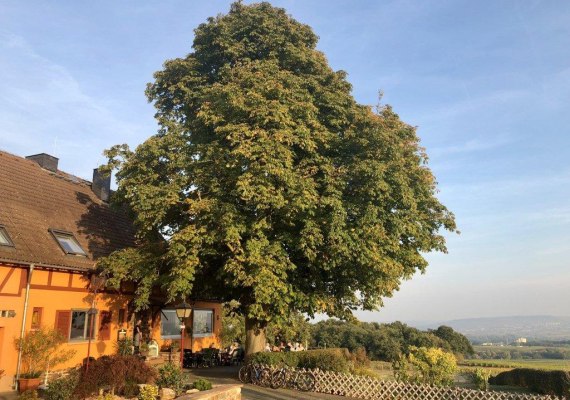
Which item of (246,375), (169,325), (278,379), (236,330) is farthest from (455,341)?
(278,379)

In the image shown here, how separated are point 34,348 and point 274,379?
346 inches

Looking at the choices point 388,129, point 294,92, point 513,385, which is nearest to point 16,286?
point 294,92

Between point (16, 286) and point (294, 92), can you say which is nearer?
point (16, 286)

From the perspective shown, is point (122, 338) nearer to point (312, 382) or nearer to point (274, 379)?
point (274, 379)

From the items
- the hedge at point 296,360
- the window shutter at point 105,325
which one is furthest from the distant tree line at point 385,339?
the window shutter at point 105,325

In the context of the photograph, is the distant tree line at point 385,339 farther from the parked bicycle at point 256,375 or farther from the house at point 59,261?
the parked bicycle at point 256,375

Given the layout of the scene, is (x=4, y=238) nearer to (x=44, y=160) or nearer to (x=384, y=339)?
(x=44, y=160)

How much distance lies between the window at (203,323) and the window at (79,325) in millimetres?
9061

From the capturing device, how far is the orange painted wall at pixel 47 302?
617 inches

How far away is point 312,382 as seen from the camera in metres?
17.3

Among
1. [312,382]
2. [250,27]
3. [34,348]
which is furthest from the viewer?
[250,27]

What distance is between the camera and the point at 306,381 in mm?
17406

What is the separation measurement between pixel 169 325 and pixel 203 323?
3.74m

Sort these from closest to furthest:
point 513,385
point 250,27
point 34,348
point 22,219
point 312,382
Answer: point 34,348
point 312,382
point 22,219
point 250,27
point 513,385
